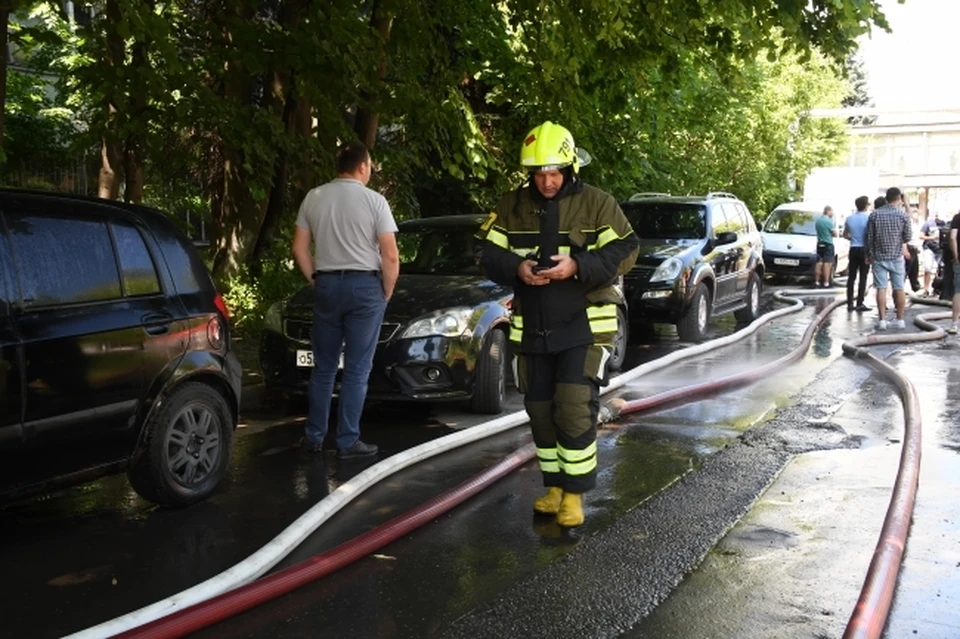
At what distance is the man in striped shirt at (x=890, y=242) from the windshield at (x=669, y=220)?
2500 mm

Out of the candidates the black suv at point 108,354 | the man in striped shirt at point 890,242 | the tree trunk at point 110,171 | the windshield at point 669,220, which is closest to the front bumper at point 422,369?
the black suv at point 108,354

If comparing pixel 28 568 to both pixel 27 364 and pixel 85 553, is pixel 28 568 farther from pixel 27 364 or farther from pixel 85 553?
pixel 27 364

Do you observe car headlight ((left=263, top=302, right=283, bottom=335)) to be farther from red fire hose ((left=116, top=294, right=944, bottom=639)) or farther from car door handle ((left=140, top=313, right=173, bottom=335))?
car door handle ((left=140, top=313, right=173, bottom=335))

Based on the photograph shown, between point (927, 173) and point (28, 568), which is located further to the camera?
point (927, 173)

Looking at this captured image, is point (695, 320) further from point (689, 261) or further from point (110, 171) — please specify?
point (110, 171)

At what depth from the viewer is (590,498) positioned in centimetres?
612

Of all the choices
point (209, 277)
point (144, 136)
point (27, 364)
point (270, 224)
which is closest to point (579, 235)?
point (209, 277)

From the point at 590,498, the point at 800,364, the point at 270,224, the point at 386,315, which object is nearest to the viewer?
the point at 590,498

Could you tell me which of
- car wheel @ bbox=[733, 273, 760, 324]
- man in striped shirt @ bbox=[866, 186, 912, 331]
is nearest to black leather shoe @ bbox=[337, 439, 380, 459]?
man in striped shirt @ bbox=[866, 186, 912, 331]

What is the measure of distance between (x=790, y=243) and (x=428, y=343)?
64.3 ft

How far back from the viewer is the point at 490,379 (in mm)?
8523

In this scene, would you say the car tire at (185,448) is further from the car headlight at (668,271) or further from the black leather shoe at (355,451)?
the car headlight at (668,271)

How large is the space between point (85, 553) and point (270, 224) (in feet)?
33.6

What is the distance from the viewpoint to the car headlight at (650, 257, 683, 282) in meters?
13.5
